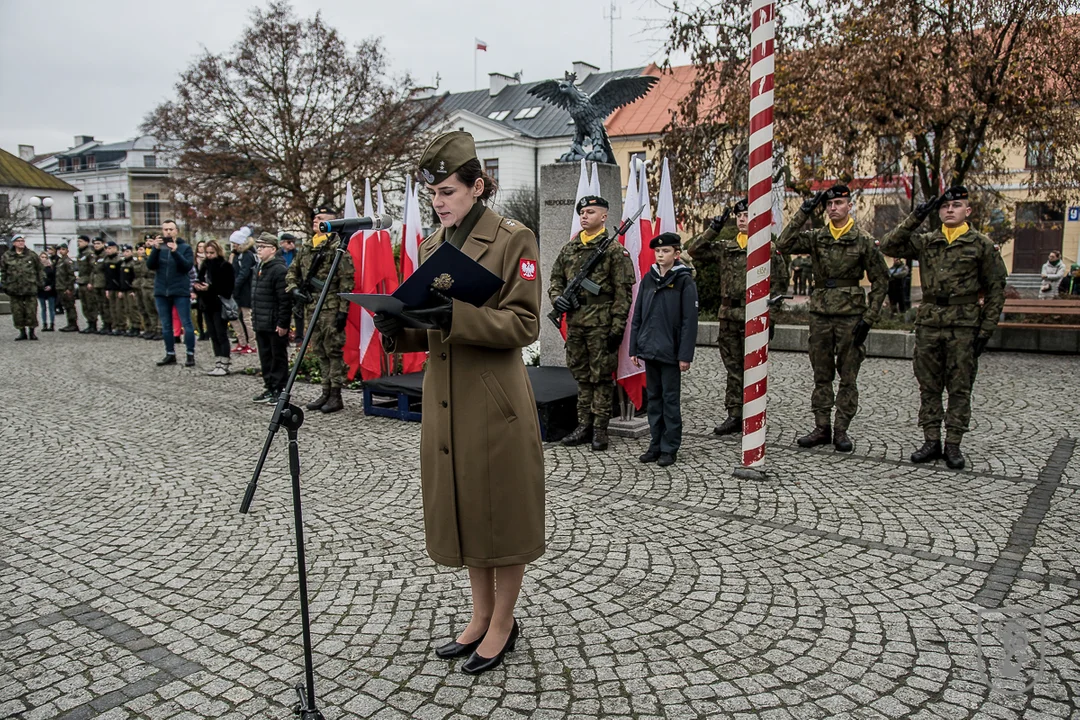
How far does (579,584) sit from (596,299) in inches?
136

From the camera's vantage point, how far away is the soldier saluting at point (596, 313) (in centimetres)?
720

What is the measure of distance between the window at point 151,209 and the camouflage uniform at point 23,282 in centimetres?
6204

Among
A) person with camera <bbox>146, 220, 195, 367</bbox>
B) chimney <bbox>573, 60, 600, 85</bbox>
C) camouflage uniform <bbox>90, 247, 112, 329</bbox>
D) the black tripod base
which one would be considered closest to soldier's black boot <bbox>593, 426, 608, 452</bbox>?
the black tripod base

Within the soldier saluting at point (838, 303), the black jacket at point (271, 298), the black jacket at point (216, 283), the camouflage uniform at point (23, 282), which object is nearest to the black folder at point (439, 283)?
the soldier saluting at point (838, 303)

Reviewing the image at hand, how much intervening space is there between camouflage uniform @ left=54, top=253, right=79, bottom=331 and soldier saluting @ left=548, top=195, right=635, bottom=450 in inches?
639

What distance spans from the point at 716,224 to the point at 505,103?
163 feet

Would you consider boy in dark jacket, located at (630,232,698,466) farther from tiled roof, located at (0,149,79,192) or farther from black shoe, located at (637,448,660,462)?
tiled roof, located at (0,149,79,192)

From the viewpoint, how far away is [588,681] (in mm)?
3344

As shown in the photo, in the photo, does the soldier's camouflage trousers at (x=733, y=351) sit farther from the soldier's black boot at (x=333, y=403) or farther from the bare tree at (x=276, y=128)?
the bare tree at (x=276, y=128)

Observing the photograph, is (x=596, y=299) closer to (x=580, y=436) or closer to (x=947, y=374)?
(x=580, y=436)

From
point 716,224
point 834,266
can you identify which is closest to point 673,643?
point 834,266

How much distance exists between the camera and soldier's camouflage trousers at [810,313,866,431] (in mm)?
7164

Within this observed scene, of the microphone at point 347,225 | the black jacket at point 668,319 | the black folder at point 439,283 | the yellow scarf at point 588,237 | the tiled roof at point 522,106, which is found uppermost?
the tiled roof at point 522,106

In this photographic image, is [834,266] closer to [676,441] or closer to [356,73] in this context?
[676,441]
